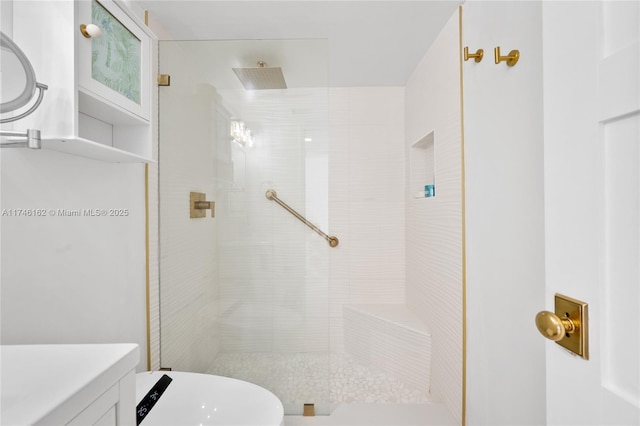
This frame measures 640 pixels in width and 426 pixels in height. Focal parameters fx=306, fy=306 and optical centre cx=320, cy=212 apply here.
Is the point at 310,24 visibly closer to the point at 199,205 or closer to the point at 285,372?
the point at 199,205

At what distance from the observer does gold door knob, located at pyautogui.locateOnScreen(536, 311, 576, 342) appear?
521mm

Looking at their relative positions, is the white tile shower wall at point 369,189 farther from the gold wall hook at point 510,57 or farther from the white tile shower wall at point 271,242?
the gold wall hook at point 510,57

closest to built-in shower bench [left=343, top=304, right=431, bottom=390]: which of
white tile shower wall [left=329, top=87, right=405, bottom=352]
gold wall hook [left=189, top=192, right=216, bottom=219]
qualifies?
white tile shower wall [left=329, top=87, right=405, bottom=352]

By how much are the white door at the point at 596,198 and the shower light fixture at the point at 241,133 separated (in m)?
1.35

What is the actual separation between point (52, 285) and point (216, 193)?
861 millimetres

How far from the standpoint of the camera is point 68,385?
42 centimetres

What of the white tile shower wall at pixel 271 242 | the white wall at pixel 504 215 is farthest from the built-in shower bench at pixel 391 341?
the white tile shower wall at pixel 271 242

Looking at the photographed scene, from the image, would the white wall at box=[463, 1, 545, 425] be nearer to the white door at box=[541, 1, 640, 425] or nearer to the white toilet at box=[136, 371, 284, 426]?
the white door at box=[541, 1, 640, 425]

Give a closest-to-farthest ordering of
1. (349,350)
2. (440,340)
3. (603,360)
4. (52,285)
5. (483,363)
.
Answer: (603,360), (52,285), (483,363), (440,340), (349,350)

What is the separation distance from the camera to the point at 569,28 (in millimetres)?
527

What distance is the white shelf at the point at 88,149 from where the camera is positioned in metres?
0.89

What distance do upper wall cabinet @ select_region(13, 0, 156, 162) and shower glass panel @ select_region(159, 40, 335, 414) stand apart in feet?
1.47

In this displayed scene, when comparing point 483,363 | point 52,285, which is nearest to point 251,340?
point 52,285

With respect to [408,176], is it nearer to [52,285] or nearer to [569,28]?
[569,28]
